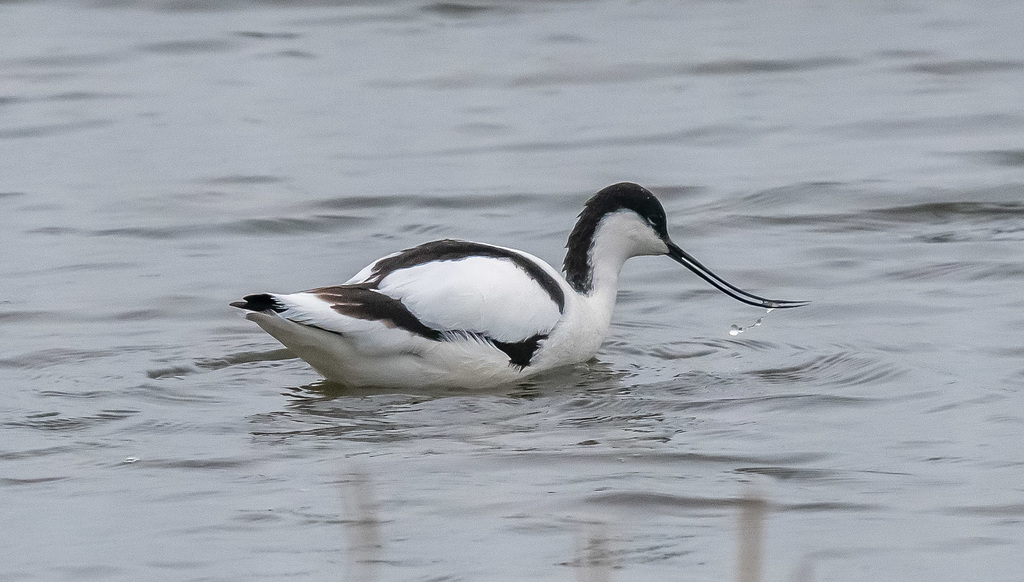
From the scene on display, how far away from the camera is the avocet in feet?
23.9

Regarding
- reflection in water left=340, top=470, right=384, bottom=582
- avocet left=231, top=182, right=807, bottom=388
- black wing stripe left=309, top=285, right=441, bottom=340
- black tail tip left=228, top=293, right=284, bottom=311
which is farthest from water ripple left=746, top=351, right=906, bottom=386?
reflection in water left=340, top=470, right=384, bottom=582

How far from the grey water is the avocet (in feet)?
0.52

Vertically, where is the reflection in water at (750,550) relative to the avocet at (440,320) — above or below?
above

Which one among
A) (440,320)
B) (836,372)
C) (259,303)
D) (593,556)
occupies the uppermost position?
(259,303)

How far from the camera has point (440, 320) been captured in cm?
751

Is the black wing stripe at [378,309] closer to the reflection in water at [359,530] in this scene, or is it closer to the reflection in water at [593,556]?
the reflection in water at [359,530]

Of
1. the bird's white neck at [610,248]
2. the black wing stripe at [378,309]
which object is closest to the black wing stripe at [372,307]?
the black wing stripe at [378,309]

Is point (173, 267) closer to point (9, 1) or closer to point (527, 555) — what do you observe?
point (527, 555)

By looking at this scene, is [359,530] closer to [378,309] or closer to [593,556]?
[593,556]

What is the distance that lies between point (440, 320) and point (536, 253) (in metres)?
2.90

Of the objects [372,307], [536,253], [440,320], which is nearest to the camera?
[372,307]

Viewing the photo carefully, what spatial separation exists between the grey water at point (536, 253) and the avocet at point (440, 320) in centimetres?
16

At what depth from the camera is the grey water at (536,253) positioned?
Result: 5.53 m

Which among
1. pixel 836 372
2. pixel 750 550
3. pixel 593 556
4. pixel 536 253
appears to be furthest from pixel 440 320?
pixel 750 550
